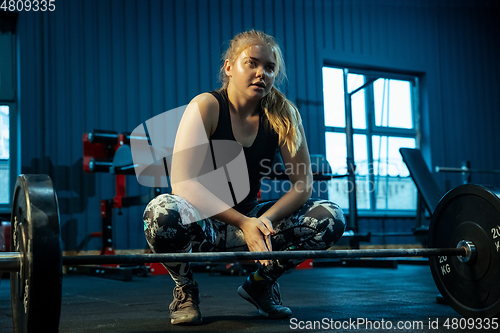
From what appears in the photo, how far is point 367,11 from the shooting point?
5.93 metres

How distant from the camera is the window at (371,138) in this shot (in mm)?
5629

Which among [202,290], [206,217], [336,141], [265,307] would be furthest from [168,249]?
[336,141]

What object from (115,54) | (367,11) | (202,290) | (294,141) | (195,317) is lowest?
(202,290)

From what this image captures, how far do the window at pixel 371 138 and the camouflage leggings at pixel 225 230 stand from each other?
410 cm

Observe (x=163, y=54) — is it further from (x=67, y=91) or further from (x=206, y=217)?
(x=206, y=217)

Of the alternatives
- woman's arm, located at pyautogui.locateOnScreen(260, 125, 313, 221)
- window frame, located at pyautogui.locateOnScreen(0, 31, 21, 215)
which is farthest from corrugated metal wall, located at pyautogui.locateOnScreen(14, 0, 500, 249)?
woman's arm, located at pyautogui.locateOnScreen(260, 125, 313, 221)

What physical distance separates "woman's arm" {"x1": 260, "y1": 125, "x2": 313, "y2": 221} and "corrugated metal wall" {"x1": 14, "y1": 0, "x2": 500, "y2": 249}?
3318 millimetres

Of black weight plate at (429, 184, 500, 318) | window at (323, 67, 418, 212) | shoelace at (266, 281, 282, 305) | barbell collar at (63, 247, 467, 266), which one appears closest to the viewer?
barbell collar at (63, 247, 467, 266)

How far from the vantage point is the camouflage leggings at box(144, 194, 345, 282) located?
131cm

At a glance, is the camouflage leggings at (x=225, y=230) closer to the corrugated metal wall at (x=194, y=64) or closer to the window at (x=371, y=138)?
the corrugated metal wall at (x=194, y=64)

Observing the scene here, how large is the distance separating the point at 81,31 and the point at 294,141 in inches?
145

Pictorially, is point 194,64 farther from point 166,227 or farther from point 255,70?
point 166,227

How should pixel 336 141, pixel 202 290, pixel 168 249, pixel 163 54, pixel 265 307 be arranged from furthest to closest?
pixel 336 141 < pixel 163 54 < pixel 202 290 < pixel 265 307 < pixel 168 249

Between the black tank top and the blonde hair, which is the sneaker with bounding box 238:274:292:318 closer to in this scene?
the black tank top
